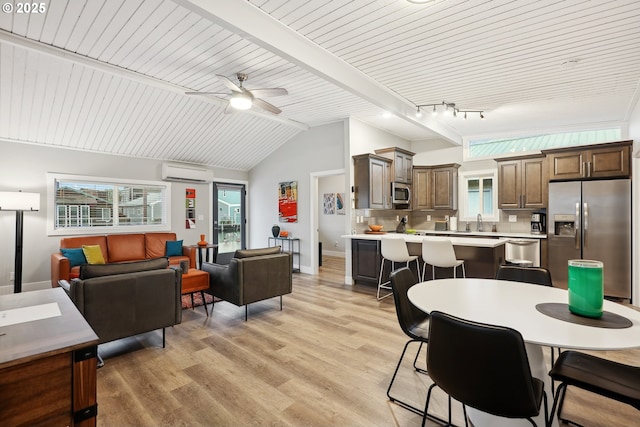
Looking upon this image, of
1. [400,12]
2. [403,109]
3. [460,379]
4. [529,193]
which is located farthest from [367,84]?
[529,193]

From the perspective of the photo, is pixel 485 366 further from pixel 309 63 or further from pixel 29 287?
pixel 29 287

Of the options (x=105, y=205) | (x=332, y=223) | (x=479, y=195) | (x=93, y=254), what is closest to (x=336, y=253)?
(x=332, y=223)

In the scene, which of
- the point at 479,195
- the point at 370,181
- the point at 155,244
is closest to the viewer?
the point at 370,181

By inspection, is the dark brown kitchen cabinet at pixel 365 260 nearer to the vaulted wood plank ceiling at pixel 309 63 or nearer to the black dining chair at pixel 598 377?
the vaulted wood plank ceiling at pixel 309 63

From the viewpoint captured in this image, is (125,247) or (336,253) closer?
(125,247)

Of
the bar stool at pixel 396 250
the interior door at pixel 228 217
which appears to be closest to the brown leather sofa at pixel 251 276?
the bar stool at pixel 396 250

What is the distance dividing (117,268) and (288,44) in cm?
262

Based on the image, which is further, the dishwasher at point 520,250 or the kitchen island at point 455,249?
the dishwasher at point 520,250

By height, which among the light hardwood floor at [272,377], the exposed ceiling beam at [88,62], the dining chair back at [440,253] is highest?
the exposed ceiling beam at [88,62]

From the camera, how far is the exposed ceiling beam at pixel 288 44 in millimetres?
2361

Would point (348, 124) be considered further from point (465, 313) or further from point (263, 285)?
point (465, 313)

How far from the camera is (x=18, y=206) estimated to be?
447cm

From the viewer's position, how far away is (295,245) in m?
6.93

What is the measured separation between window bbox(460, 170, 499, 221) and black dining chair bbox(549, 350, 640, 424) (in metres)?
5.21
